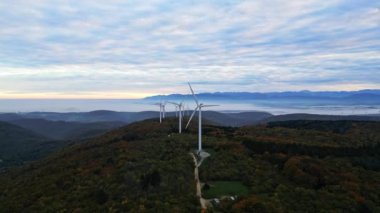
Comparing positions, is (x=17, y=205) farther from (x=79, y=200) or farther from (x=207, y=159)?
(x=207, y=159)

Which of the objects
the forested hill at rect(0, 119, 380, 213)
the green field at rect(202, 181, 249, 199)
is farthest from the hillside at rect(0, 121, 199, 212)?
the green field at rect(202, 181, 249, 199)

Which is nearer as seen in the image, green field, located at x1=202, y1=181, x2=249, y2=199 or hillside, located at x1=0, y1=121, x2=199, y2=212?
hillside, located at x1=0, y1=121, x2=199, y2=212

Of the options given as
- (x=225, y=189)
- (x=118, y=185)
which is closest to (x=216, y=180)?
(x=225, y=189)

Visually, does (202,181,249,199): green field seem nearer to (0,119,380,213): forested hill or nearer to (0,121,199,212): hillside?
(0,119,380,213): forested hill

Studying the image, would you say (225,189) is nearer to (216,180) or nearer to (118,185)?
(216,180)

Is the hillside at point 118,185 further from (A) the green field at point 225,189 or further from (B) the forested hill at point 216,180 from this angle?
(A) the green field at point 225,189
